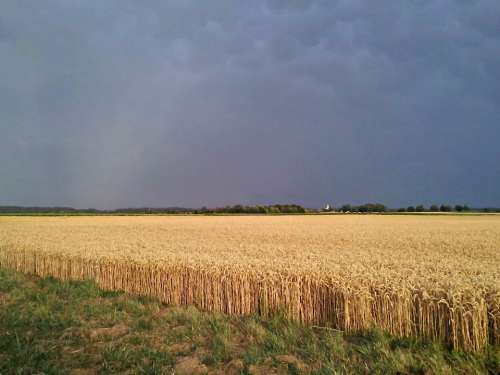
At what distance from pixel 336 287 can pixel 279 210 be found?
86390 mm

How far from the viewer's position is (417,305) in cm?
588

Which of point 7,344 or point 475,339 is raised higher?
point 475,339

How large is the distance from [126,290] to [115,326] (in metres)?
3.34

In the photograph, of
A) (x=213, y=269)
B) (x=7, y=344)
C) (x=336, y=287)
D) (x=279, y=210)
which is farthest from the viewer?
(x=279, y=210)

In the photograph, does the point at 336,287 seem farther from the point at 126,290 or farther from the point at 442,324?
the point at 126,290

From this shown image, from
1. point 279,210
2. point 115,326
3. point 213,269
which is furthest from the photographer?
point 279,210

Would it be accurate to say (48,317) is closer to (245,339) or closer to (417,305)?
(245,339)

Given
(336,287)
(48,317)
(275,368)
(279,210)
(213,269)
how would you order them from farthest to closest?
(279,210) → (213,269) → (48,317) → (336,287) → (275,368)

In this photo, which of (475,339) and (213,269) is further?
(213,269)

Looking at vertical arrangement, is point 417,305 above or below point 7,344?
above

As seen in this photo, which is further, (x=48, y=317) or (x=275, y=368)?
(x=48, y=317)

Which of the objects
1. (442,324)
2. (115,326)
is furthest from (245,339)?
(442,324)

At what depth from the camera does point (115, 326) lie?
7.18 m

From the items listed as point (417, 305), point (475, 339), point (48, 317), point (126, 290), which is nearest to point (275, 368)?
point (417, 305)
